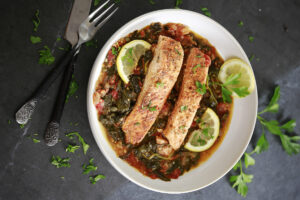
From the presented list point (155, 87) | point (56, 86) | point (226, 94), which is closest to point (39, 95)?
point (56, 86)

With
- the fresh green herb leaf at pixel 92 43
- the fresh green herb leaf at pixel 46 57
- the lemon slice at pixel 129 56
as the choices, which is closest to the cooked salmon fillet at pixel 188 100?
the lemon slice at pixel 129 56

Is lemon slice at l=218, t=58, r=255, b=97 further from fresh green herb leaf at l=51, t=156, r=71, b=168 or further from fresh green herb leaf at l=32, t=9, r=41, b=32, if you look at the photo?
fresh green herb leaf at l=32, t=9, r=41, b=32

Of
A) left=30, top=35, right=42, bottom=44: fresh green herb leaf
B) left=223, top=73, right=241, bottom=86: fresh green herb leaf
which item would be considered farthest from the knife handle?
left=223, top=73, right=241, bottom=86: fresh green herb leaf

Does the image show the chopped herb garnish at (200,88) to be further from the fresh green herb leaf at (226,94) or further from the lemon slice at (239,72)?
the lemon slice at (239,72)

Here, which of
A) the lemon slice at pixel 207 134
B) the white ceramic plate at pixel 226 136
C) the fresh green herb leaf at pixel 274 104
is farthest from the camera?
the fresh green herb leaf at pixel 274 104

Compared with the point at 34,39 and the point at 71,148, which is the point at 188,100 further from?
the point at 34,39

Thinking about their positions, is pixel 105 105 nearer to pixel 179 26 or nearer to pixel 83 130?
pixel 83 130
